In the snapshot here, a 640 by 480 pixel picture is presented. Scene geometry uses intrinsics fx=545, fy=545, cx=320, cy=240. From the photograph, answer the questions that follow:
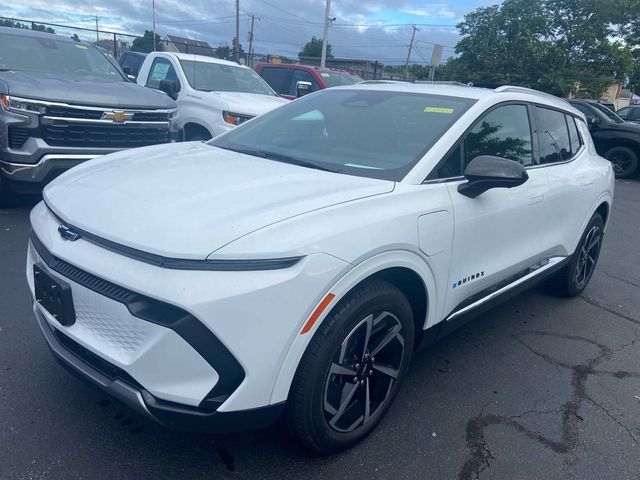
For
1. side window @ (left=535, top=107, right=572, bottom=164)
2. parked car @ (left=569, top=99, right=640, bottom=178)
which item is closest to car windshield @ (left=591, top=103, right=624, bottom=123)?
parked car @ (left=569, top=99, right=640, bottom=178)

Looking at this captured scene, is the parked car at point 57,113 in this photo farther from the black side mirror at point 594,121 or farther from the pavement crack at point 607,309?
the black side mirror at point 594,121

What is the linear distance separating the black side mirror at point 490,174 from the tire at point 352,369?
28.9 inches

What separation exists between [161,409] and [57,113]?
442 centimetres

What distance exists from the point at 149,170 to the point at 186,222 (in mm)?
781

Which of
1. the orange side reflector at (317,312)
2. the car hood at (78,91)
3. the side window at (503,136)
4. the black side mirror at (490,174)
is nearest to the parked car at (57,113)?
the car hood at (78,91)

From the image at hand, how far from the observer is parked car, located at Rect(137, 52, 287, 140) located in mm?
7418

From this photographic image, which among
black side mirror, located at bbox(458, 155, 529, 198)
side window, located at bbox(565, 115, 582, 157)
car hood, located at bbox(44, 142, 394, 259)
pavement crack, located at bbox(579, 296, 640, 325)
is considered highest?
side window, located at bbox(565, 115, 582, 157)

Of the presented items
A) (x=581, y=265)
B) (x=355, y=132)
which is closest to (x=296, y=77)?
(x=581, y=265)

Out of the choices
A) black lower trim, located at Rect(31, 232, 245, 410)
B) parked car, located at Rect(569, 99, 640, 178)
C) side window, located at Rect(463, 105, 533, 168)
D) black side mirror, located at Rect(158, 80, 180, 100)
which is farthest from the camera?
parked car, located at Rect(569, 99, 640, 178)

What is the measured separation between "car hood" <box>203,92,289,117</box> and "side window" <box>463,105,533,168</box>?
406cm

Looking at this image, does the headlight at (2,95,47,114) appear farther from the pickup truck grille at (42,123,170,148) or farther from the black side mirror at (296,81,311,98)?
the black side mirror at (296,81,311,98)

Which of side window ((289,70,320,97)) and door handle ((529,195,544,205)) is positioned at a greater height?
side window ((289,70,320,97))

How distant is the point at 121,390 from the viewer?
2.04m

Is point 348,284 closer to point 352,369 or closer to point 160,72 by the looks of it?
point 352,369
